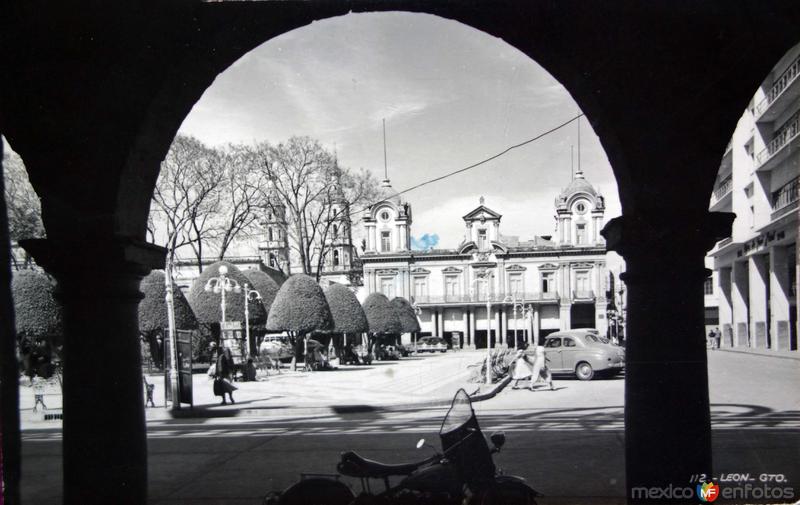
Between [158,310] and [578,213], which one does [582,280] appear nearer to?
[578,213]

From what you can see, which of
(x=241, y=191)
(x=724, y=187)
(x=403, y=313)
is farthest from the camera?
(x=724, y=187)

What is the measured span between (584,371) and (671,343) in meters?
14.7

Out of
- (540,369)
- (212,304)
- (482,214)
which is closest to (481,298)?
(540,369)

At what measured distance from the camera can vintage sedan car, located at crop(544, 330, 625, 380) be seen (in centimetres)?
1848

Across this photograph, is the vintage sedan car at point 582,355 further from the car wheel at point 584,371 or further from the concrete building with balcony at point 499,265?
the concrete building with balcony at point 499,265

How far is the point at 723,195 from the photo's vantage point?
25766 millimetres

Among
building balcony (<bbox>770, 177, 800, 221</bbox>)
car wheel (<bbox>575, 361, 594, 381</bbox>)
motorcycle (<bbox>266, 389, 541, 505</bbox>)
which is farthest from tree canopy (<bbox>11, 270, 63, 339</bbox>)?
building balcony (<bbox>770, 177, 800, 221</bbox>)

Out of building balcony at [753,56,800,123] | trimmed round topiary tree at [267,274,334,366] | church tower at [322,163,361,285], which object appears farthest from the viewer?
trimmed round topiary tree at [267,274,334,366]

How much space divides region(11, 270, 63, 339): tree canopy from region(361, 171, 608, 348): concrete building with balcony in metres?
5.87

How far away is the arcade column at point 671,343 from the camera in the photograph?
14.8ft

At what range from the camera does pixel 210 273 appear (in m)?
20.0

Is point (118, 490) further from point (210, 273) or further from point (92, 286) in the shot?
point (210, 273)

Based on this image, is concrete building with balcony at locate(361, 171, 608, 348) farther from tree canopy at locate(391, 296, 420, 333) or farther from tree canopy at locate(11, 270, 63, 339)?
tree canopy at locate(11, 270, 63, 339)

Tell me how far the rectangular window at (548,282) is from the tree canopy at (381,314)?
1464 cm
